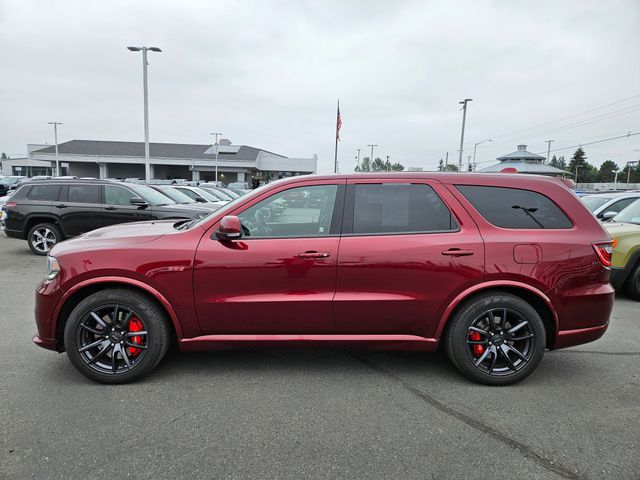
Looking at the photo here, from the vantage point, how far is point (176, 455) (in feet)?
8.00

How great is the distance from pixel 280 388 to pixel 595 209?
8242 millimetres

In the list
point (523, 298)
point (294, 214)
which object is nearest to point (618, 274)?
point (523, 298)

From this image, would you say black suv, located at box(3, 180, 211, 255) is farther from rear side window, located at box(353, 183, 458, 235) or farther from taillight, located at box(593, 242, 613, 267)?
taillight, located at box(593, 242, 613, 267)

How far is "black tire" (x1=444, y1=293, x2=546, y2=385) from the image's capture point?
3.24 metres

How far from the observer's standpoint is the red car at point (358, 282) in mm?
3168

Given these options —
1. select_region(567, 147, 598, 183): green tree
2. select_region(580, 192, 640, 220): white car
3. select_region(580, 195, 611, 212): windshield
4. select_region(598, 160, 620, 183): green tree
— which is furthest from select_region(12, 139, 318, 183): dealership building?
select_region(598, 160, 620, 183): green tree

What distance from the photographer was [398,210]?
3.34 meters

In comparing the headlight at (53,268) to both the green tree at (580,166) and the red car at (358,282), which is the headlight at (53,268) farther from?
the green tree at (580,166)

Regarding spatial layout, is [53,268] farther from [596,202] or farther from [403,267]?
[596,202]

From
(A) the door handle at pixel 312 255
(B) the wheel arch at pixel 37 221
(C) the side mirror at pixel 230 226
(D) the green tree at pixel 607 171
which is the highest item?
(D) the green tree at pixel 607 171

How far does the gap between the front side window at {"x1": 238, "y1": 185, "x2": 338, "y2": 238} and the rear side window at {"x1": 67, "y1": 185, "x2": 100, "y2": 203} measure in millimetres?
7183

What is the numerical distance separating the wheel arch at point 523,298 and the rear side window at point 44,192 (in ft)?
30.1

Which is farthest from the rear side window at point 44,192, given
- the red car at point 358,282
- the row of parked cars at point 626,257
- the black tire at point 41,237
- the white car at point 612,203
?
the white car at point 612,203

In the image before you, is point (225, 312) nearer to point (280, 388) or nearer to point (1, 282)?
point (280, 388)
